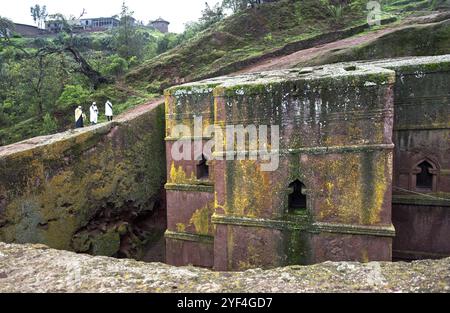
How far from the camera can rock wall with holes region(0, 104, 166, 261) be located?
7051 millimetres

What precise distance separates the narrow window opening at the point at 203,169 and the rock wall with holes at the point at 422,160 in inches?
157

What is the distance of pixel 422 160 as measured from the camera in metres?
6.70

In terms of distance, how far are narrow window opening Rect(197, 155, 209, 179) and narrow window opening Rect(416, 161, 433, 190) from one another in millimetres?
4370

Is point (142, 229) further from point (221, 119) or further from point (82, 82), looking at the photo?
point (82, 82)

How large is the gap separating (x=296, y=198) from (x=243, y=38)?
14.1 meters

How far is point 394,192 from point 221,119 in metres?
3.63

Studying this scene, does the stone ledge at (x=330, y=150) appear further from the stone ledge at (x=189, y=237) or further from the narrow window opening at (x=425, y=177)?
the stone ledge at (x=189, y=237)

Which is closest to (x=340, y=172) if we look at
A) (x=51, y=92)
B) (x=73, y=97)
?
(x=73, y=97)

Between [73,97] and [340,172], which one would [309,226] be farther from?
[73,97]

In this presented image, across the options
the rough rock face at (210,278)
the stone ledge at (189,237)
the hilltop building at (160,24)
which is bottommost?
the stone ledge at (189,237)

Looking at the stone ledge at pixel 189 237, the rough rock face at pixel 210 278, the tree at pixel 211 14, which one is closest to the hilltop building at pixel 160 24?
the tree at pixel 211 14

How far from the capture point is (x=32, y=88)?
15.5 meters

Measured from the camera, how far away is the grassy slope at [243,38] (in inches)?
648

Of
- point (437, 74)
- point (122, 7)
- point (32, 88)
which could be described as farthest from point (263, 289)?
point (122, 7)
